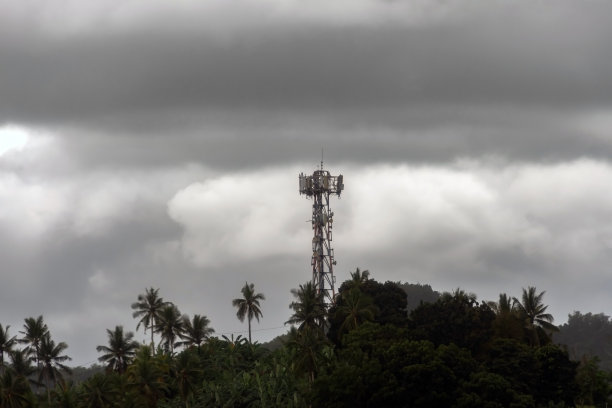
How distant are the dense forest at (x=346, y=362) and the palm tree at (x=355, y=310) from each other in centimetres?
20

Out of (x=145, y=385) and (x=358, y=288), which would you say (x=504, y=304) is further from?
(x=145, y=385)

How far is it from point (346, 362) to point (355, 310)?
30434 millimetres

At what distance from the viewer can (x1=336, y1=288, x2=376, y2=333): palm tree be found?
14488cm

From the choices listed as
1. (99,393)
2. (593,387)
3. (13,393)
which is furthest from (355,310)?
(13,393)

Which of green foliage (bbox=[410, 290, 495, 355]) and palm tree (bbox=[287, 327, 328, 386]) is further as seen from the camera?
green foliage (bbox=[410, 290, 495, 355])

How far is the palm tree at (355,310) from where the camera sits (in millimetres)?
144875

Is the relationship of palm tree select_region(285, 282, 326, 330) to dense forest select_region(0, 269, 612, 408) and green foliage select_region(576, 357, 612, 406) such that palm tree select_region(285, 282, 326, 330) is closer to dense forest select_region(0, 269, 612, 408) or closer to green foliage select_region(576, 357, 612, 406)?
dense forest select_region(0, 269, 612, 408)

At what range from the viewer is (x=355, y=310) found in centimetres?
14588

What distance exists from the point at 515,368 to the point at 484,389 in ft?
49.4

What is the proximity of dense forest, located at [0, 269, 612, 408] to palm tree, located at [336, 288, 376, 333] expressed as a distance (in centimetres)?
20

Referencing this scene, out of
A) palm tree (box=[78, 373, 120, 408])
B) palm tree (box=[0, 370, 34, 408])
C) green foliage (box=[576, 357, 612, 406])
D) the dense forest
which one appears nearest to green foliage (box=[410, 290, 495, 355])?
the dense forest

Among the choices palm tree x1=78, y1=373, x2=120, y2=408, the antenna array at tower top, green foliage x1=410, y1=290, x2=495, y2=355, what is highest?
the antenna array at tower top

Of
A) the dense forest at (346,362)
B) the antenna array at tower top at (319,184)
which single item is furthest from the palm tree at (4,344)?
the antenna array at tower top at (319,184)

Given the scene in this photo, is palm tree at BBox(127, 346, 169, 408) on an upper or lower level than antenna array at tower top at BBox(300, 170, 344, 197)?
lower
